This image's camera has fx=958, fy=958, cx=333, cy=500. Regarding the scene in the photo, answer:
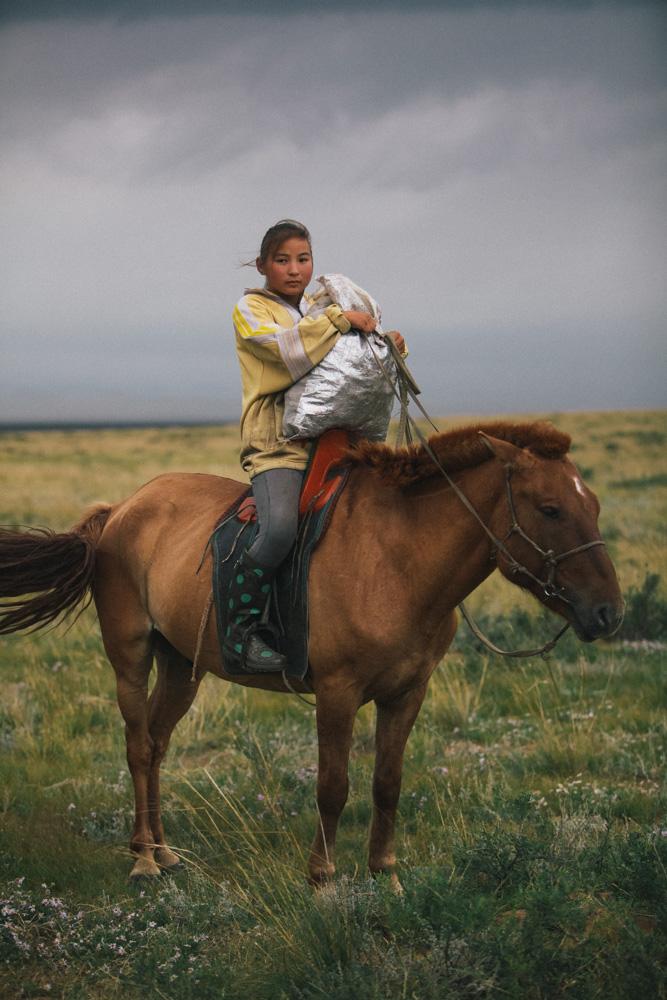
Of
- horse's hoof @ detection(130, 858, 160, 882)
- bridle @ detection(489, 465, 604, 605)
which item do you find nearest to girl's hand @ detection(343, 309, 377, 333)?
bridle @ detection(489, 465, 604, 605)

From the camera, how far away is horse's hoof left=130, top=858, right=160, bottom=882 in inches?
207

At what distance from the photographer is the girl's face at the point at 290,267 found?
15.6 ft

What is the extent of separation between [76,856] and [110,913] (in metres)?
0.78

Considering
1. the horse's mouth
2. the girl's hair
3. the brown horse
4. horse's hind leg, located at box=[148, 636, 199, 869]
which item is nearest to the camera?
the horse's mouth

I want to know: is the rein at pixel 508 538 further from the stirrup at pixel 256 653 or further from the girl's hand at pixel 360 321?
the stirrup at pixel 256 653

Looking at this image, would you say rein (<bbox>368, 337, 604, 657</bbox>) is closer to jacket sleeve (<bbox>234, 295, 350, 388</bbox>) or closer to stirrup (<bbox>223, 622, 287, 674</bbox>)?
jacket sleeve (<bbox>234, 295, 350, 388</bbox>)

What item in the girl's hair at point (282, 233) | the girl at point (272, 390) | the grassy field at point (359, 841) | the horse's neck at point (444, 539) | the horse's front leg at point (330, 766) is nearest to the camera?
the grassy field at point (359, 841)

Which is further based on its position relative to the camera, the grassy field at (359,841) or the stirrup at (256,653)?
the stirrup at (256,653)

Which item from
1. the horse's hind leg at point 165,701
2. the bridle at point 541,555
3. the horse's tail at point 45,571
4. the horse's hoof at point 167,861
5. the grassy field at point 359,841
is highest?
the bridle at point 541,555

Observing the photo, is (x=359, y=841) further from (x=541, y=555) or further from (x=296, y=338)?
(x=296, y=338)

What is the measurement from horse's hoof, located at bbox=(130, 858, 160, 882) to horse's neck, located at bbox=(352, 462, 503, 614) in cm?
235

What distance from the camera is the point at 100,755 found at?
7.04 metres

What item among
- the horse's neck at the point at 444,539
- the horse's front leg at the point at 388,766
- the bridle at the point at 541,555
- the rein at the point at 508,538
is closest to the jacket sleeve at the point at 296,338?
the rein at the point at 508,538

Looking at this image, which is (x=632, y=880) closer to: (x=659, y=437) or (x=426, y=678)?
(x=426, y=678)
